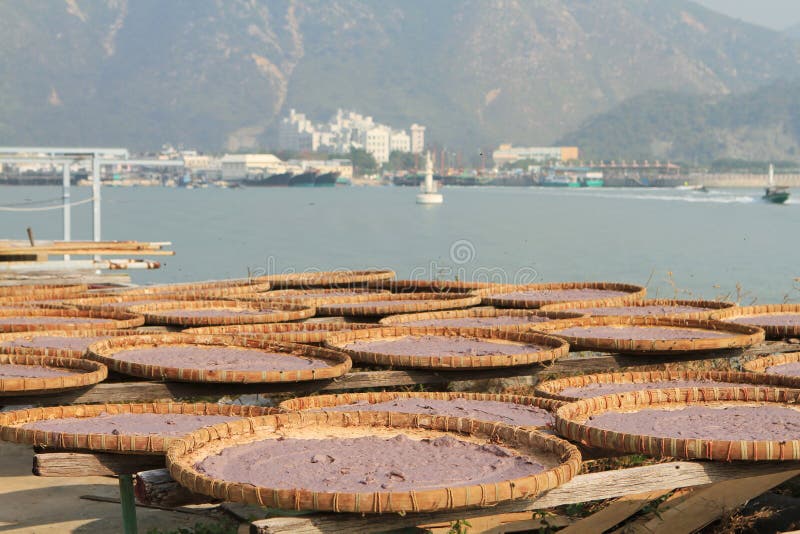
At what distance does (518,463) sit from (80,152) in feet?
39.6

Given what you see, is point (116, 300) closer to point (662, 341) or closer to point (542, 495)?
point (662, 341)

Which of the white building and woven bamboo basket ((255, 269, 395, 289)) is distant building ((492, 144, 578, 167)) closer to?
the white building

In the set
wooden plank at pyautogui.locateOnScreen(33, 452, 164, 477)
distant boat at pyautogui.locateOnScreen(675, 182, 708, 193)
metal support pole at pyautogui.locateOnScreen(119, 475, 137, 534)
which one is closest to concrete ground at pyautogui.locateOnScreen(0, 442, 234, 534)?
metal support pole at pyautogui.locateOnScreen(119, 475, 137, 534)

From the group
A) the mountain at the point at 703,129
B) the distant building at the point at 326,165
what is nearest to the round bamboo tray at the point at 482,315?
the distant building at the point at 326,165

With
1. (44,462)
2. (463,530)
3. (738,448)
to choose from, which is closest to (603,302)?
(463,530)

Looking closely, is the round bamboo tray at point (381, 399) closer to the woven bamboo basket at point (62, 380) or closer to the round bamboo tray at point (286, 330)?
the woven bamboo basket at point (62, 380)

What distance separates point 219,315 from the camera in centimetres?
705

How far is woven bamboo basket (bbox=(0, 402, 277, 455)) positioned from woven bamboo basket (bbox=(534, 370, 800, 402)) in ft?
4.21

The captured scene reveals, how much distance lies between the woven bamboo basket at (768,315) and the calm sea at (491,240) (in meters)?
10.9

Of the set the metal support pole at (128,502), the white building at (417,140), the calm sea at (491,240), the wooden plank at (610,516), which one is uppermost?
the white building at (417,140)

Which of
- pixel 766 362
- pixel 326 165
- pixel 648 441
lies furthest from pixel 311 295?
pixel 326 165

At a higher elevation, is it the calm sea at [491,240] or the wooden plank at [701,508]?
the wooden plank at [701,508]

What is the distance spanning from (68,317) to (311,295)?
190 cm

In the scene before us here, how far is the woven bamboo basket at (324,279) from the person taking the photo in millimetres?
9492
